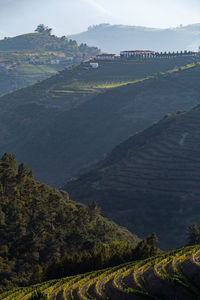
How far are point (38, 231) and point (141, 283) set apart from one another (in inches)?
1451

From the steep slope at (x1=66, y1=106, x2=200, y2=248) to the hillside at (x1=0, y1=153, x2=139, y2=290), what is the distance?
16216mm

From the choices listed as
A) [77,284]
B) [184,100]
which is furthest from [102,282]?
[184,100]

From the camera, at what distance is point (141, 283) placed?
40625 mm

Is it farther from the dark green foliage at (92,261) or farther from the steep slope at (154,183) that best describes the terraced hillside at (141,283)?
the steep slope at (154,183)

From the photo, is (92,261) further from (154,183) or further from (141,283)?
(154,183)

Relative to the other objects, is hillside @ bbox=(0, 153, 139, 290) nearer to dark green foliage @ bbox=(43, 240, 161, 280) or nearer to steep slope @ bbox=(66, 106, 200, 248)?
dark green foliage @ bbox=(43, 240, 161, 280)

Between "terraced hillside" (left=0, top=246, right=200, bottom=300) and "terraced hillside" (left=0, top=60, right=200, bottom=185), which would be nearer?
"terraced hillside" (left=0, top=246, right=200, bottom=300)

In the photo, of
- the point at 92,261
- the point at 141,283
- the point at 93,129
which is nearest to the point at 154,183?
the point at 92,261

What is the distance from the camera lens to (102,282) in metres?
43.9

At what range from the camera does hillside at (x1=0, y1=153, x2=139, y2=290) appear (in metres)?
65.4

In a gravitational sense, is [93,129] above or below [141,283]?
below

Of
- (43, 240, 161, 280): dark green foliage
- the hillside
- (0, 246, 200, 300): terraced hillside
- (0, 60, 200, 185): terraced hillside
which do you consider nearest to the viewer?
(0, 246, 200, 300): terraced hillside

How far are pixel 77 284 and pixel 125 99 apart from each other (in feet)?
511

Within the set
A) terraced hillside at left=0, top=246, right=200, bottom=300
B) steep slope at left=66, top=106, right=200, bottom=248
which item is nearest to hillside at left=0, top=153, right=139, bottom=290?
terraced hillside at left=0, top=246, right=200, bottom=300
